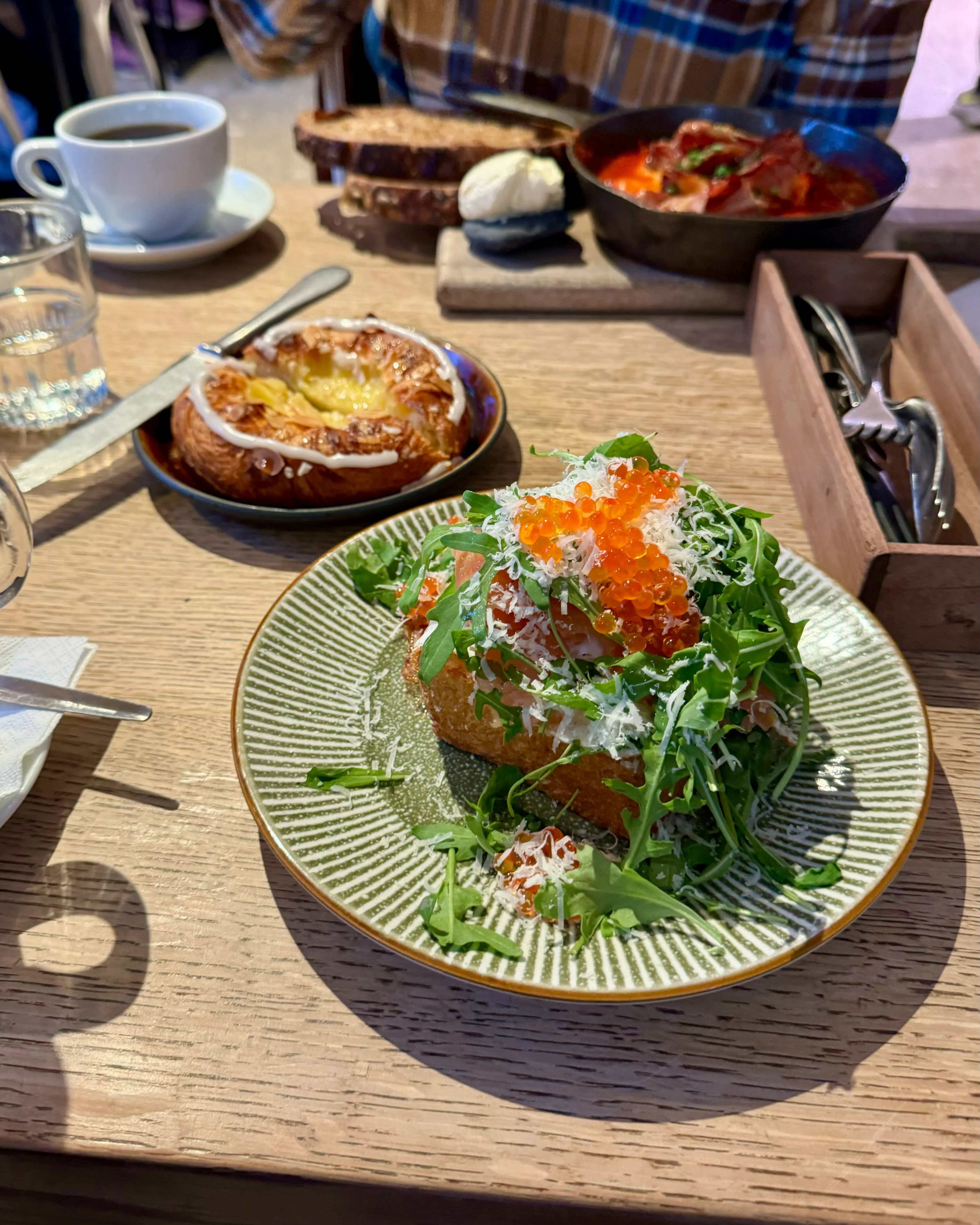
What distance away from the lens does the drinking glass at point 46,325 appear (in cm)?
144

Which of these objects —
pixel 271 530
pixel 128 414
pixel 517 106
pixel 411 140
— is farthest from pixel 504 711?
pixel 517 106

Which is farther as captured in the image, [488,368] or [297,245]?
[297,245]

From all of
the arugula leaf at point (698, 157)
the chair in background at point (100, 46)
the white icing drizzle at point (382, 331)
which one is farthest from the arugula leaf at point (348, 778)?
the chair in background at point (100, 46)

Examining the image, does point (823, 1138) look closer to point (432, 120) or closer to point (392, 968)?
point (392, 968)

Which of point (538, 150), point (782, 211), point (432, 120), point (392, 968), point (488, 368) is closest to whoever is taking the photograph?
point (392, 968)

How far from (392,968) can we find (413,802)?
165mm

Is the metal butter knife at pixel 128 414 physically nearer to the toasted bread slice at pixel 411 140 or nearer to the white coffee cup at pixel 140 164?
the white coffee cup at pixel 140 164

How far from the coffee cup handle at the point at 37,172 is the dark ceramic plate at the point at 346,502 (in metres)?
0.70

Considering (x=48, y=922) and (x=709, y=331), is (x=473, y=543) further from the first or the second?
(x=709, y=331)

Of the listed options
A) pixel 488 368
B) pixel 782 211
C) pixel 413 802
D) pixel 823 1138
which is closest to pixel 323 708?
pixel 413 802

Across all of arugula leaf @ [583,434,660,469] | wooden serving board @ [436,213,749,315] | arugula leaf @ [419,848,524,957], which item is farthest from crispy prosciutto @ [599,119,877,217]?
arugula leaf @ [419,848,524,957]

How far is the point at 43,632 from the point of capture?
112 centimetres

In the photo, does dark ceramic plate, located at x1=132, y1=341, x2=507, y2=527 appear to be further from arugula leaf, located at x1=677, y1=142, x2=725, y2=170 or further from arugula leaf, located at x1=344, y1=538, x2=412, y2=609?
arugula leaf, located at x1=677, y1=142, x2=725, y2=170

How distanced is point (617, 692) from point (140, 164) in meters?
1.51
